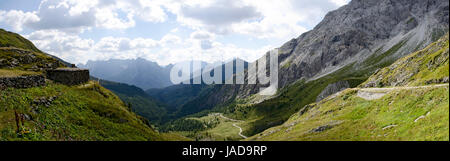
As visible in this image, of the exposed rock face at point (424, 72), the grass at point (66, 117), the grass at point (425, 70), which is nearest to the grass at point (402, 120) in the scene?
the exposed rock face at point (424, 72)

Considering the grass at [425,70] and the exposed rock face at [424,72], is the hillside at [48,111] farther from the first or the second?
the grass at [425,70]

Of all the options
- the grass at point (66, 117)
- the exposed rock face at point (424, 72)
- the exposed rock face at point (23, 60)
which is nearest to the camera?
the grass at point (66, 117)

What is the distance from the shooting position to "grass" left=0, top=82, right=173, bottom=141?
40375mm

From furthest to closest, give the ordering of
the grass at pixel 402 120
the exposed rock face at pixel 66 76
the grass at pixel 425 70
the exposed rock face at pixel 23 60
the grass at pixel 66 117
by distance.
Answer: the exposed rock face at pixel 66 76 < the exposed rock face at pixel 23 60 < the grass at pixel 425 70 < the grass at pixel 66 117 < the grass at pixel 402 120

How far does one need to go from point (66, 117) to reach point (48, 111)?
367 cm

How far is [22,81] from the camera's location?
52.1 meters

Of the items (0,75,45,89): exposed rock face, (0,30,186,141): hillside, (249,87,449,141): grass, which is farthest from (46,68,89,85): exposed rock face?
(249,87,449,141): grass

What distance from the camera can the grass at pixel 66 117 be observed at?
40375 millimetres

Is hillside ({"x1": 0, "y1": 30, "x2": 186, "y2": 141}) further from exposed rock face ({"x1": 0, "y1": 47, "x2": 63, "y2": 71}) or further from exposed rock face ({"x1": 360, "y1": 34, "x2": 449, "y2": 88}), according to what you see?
exposed rock face ({"x1": 360, "y1": 34, "x2": 449, "y2": 88})

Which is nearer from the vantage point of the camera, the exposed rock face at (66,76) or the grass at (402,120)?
the grass at (402,120)

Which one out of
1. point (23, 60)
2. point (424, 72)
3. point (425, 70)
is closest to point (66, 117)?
point (23, 60)

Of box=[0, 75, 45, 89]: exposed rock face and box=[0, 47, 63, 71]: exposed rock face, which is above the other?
box=[0, 47, 63, 71]: exposed rock face
